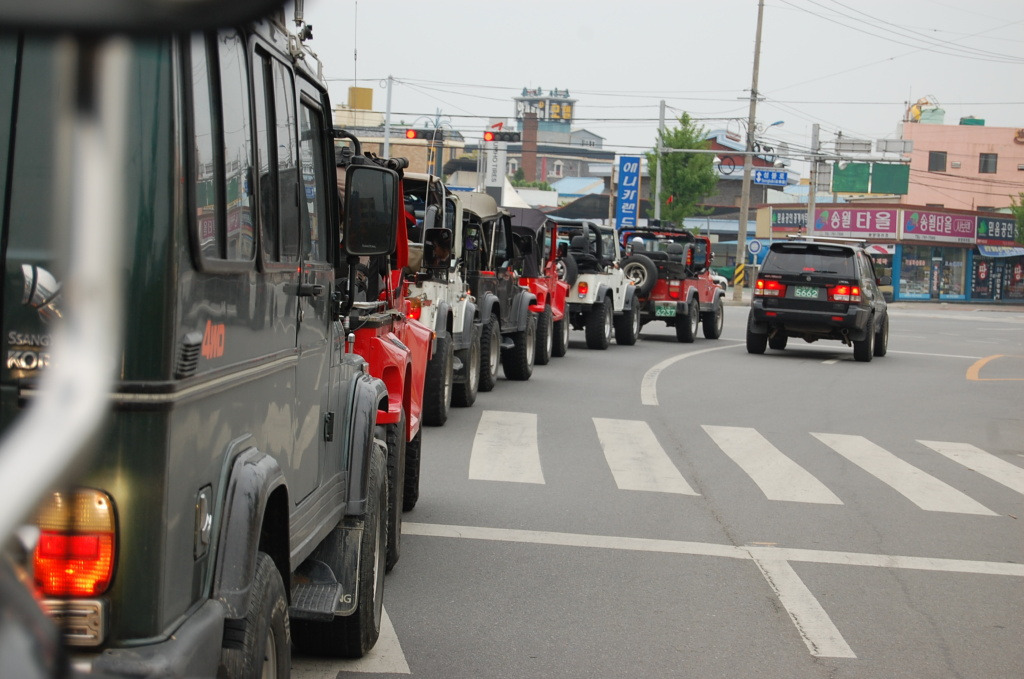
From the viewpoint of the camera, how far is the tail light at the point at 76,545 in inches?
89.7

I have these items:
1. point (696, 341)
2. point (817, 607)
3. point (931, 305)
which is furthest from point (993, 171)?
point (817, 607)

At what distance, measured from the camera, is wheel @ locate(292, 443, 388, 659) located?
4.73 metres

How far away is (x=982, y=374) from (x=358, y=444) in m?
17.4

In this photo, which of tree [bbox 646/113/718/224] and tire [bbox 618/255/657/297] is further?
tree [bbox 646/113/718/224]

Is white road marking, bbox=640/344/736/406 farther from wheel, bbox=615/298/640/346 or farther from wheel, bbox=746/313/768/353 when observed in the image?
wheel, bbox=615/298/640/346

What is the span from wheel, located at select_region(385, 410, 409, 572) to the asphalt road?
23cm

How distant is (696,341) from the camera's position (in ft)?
84.0

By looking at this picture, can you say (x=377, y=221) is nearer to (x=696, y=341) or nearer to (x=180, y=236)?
(x=180, y=236)

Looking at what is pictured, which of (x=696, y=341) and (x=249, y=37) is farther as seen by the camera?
(x=696, y=341)

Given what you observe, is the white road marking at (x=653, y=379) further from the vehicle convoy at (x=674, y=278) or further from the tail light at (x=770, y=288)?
the tail light at (x=770, y=288)

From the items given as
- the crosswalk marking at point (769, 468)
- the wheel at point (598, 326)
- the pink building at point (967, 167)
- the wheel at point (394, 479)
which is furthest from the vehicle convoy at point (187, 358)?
the pink building at point (967, 167)

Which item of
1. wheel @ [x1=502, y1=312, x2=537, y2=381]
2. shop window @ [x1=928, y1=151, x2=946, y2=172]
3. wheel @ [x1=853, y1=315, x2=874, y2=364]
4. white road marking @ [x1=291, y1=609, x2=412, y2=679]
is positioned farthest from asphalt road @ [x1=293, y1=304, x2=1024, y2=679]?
shop window @ [x1=928, y1=151, x2=946, y2=172]

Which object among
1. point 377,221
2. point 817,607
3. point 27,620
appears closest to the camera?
point 27,620

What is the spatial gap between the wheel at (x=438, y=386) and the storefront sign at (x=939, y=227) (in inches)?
2102
